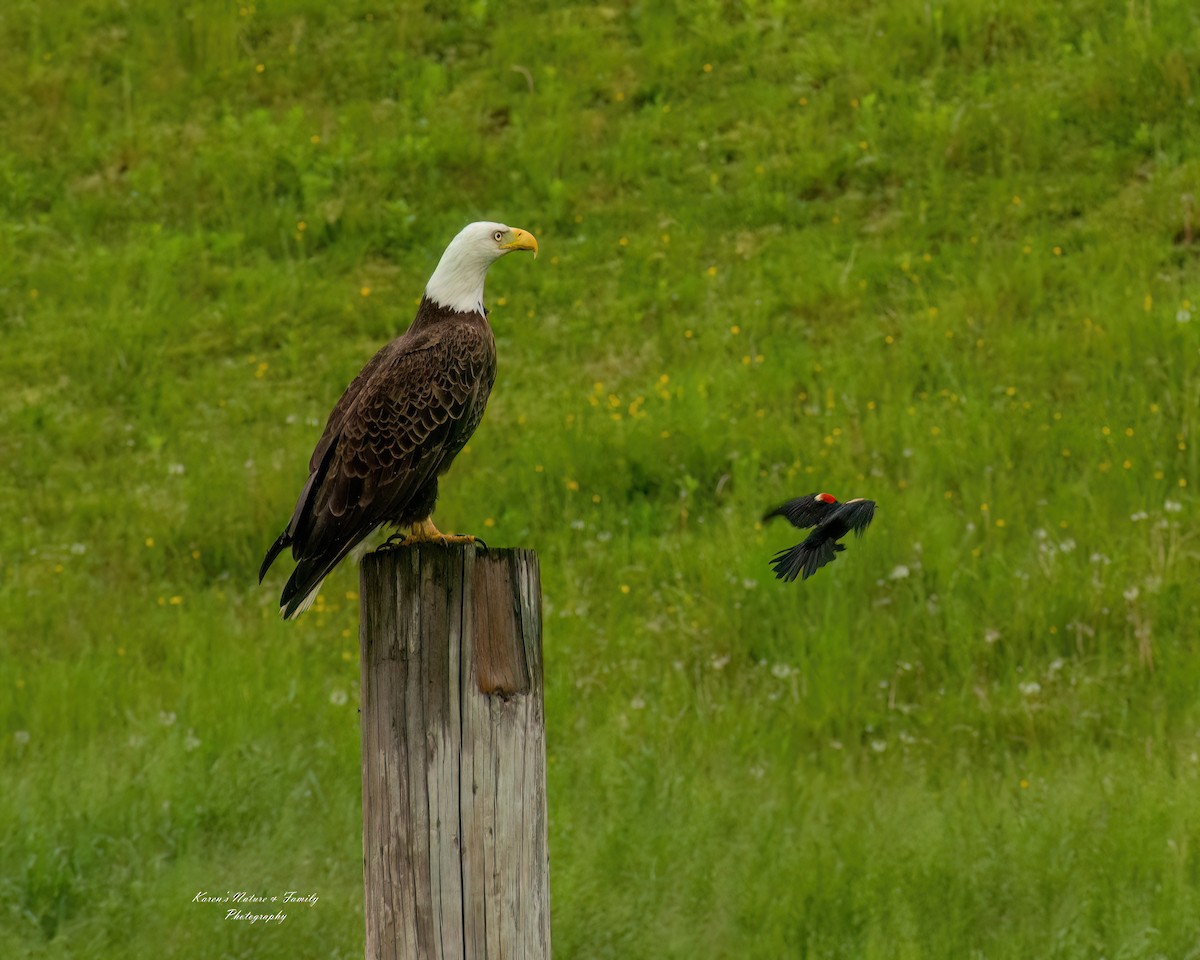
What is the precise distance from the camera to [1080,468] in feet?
25.8

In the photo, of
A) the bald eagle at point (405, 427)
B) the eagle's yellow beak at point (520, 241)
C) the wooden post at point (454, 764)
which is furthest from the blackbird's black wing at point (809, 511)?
the eagle's yellow beak at point (520, 241)

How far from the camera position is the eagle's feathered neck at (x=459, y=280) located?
15.6 feet

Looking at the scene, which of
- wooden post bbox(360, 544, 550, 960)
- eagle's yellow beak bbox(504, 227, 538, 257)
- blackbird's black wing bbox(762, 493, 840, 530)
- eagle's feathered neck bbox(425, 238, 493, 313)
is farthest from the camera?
eagle's yellow beak bbox(504, 227, 538, 257)

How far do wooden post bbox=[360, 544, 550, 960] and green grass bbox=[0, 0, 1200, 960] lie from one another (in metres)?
2.44

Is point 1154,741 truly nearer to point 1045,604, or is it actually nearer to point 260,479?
point 1045,604

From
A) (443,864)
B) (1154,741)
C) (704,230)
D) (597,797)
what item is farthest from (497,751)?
(704,230)

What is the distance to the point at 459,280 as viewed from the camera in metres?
4.77

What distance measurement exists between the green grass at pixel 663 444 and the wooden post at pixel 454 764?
2.44 metres

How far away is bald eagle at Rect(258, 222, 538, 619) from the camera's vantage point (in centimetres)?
419

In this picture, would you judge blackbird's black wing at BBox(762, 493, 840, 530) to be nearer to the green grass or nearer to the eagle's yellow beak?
→ the eagle's yellow beak

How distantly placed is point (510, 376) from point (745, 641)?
10.8 feet

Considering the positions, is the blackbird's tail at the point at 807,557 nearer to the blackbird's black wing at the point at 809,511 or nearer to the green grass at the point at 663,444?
the blackbird's black wing at the point at 809,511

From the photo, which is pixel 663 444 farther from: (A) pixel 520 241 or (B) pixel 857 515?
(B) pixel 857 515

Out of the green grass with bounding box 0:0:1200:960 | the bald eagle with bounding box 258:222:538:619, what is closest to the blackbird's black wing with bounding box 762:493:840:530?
the bald eagle with bounding box 258:222:538:619
